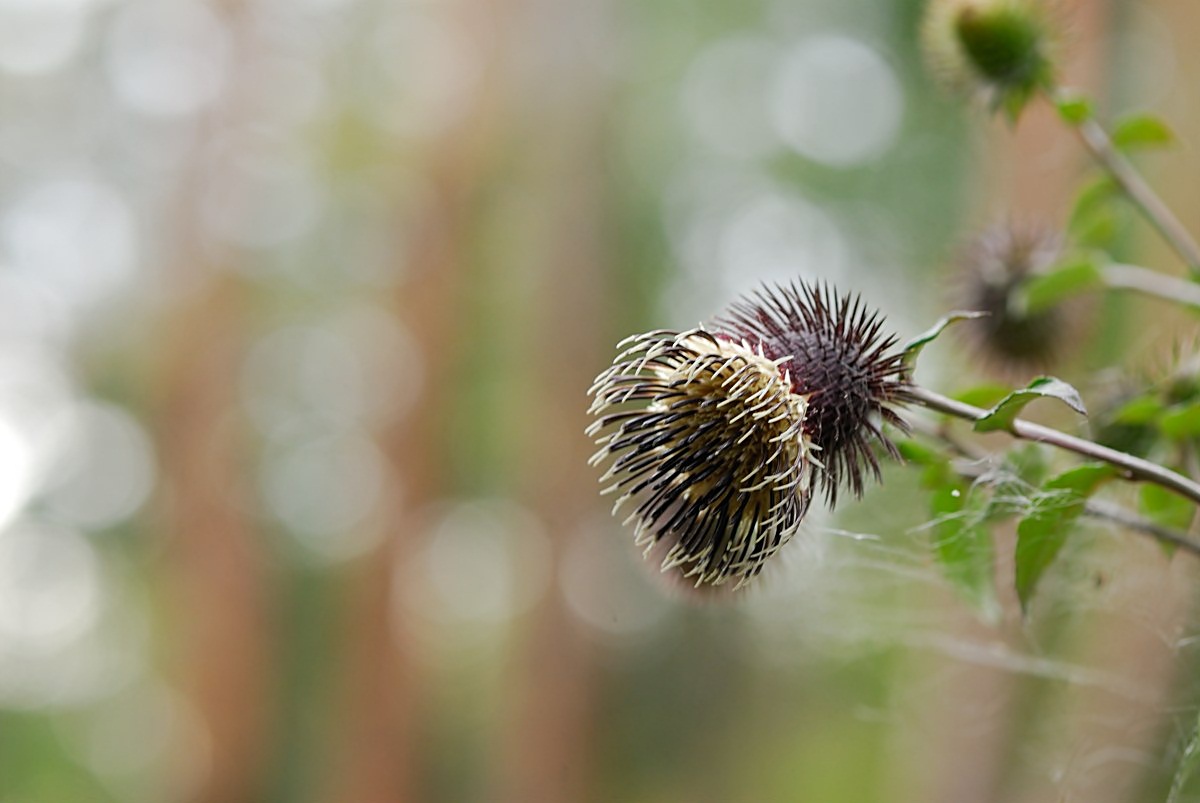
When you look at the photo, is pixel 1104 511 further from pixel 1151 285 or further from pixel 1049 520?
pixel 1151 285

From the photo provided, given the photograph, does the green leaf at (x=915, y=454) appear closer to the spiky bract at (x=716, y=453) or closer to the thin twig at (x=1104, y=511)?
the thin twig at (x=1104, y=511)

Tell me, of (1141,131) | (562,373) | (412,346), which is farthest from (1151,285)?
(412,346)

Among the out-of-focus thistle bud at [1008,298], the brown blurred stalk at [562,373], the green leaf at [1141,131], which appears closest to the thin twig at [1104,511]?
the out-of-focus thistle bud at [1008,298]

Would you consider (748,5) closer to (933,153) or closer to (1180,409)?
(933,153)

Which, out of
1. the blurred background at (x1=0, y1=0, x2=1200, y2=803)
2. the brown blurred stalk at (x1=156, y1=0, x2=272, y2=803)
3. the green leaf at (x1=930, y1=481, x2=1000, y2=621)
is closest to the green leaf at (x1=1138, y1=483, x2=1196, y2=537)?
the green leaf at (x1=930, y1=481, x2=1000, y2=621)

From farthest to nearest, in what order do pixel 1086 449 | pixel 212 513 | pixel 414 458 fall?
pixel 212 513 → pixel 414 458 → pixel 1086 449

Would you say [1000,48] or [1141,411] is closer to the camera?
[1141,411]
